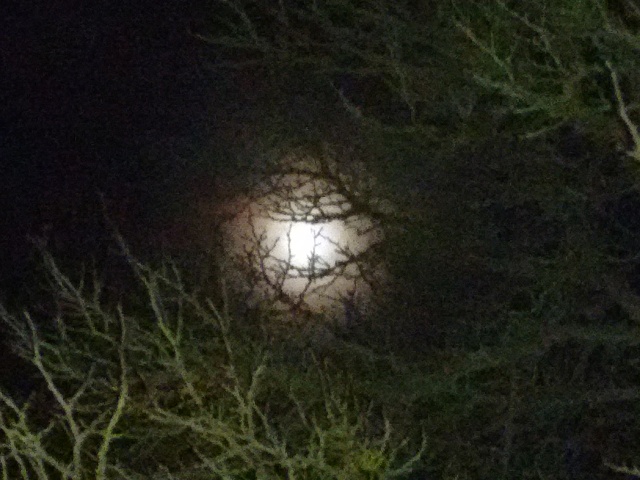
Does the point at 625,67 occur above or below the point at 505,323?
above

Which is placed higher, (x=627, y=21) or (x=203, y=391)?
(x=627, y=21)

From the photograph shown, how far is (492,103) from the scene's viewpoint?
18.9 ft

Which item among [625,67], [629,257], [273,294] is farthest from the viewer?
[273,294]

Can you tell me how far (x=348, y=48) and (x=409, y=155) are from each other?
0.96m

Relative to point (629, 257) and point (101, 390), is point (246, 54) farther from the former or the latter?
point (629, 257)

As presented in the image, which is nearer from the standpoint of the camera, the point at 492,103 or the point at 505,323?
the point at 492,103

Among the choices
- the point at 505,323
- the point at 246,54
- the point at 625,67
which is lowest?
the point at 505,323

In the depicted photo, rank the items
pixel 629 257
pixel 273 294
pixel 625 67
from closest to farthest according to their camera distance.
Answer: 1. pixel 625 67
2. pixel 629 257
3. pixel 273 294

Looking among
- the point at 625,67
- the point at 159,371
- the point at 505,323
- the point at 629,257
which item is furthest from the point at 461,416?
the point at 625,67

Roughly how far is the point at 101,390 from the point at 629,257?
3.66m

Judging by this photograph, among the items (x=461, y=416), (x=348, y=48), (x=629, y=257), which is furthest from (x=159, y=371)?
(x=629, y=257)

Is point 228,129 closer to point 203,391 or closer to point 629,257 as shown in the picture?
point 203,391

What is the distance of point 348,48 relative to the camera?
5.95m

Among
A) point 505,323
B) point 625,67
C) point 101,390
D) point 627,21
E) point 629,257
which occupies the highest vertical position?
point 627,21
